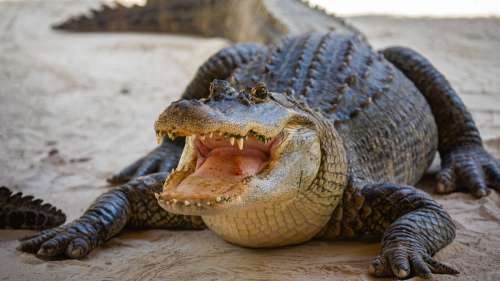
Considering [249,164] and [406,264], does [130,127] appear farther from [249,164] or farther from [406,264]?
[406,264]

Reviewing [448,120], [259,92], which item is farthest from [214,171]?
[448,120]

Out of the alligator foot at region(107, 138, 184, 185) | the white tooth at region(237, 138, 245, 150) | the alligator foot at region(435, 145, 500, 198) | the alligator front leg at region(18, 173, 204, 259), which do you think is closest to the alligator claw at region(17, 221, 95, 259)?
the alligator front leg at region(18, 173, 204, 259)

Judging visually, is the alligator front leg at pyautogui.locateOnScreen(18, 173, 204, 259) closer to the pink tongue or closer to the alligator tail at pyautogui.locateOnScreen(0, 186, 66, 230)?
the alligator tail at pyautogui.locateOnScreen(0, 186, 66, 230)

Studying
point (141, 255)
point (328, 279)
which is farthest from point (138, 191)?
point (328, 279)

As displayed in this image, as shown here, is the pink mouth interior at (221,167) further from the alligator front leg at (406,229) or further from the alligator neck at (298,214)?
the alligator front leg at (406,229)

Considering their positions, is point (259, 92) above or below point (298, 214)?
above

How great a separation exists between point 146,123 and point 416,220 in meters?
3.36

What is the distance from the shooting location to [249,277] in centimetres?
292

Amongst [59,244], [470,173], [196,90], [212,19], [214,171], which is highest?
[212,19]

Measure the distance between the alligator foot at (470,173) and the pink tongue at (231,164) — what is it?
1741 millimetres

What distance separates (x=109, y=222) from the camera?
11.7 ft

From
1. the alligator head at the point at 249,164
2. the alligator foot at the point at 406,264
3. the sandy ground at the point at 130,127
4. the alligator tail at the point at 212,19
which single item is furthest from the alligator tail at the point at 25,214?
the alligator tail at the point at 212,19

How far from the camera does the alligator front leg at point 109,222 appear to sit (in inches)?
131

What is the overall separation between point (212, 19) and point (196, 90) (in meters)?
4.20
